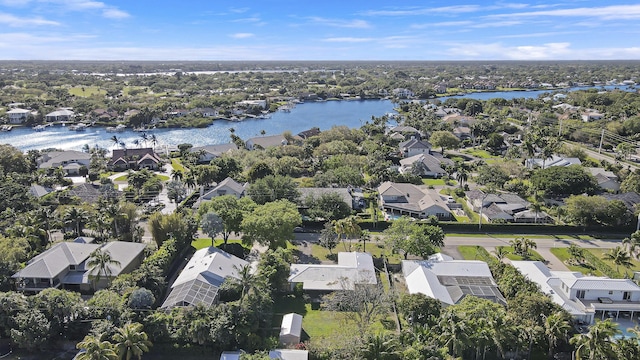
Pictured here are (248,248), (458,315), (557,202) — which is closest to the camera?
(458,315)

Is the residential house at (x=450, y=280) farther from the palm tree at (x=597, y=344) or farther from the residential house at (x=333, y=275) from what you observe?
the palm tree at (x=597, y=344)

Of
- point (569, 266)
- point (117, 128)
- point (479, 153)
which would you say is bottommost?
point (569, 266)

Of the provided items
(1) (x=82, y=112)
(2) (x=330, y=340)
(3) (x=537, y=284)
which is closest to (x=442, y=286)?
(3) (x=537, y=284)

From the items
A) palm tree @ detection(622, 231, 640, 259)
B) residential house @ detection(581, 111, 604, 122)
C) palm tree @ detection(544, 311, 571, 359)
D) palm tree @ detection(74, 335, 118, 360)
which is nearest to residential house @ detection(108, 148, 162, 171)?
palm tree @ detection(74, 335, 118, 360)

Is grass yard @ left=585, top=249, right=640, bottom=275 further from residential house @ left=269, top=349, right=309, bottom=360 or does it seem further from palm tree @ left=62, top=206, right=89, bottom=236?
palm tree @ left=62, top=206, right=89, bottom=236

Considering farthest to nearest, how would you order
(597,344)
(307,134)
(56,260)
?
(307,134) < (56,260) < (597,344)

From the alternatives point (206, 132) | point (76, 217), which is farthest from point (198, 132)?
point (76, 217)

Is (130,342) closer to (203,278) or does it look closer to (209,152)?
(203,278)

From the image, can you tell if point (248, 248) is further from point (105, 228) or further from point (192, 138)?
point (192, 138)
